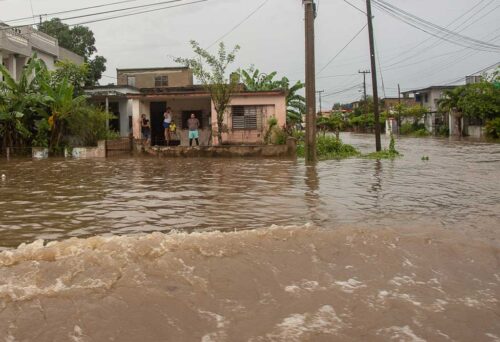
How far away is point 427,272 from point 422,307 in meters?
0.87

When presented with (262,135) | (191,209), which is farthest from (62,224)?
(262,135)

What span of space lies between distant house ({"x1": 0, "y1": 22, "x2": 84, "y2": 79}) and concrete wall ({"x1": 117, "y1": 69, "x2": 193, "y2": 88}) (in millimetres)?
8956

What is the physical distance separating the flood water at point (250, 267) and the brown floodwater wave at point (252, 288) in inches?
0.5

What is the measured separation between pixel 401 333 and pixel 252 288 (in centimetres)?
125

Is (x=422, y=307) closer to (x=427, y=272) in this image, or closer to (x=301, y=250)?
(x=427, y=272)

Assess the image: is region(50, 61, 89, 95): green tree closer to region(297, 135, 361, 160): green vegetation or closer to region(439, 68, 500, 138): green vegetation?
region(297, 135, 361, 160): green vegetation

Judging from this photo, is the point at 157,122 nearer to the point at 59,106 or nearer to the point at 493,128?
the point at 59,106

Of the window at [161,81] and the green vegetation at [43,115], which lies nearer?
the green vegetation at [43,115]

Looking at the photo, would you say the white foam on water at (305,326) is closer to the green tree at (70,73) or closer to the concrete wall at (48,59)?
the green tree at (70,73)

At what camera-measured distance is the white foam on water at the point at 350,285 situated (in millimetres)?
4020

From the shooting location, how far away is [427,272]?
448cm

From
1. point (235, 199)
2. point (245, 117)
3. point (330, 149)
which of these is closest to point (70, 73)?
point (245, 117)

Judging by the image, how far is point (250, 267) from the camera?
450 cm

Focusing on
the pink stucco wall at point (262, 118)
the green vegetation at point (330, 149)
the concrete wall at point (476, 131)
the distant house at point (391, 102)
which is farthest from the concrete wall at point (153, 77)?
the distant house at point (391, 102)
